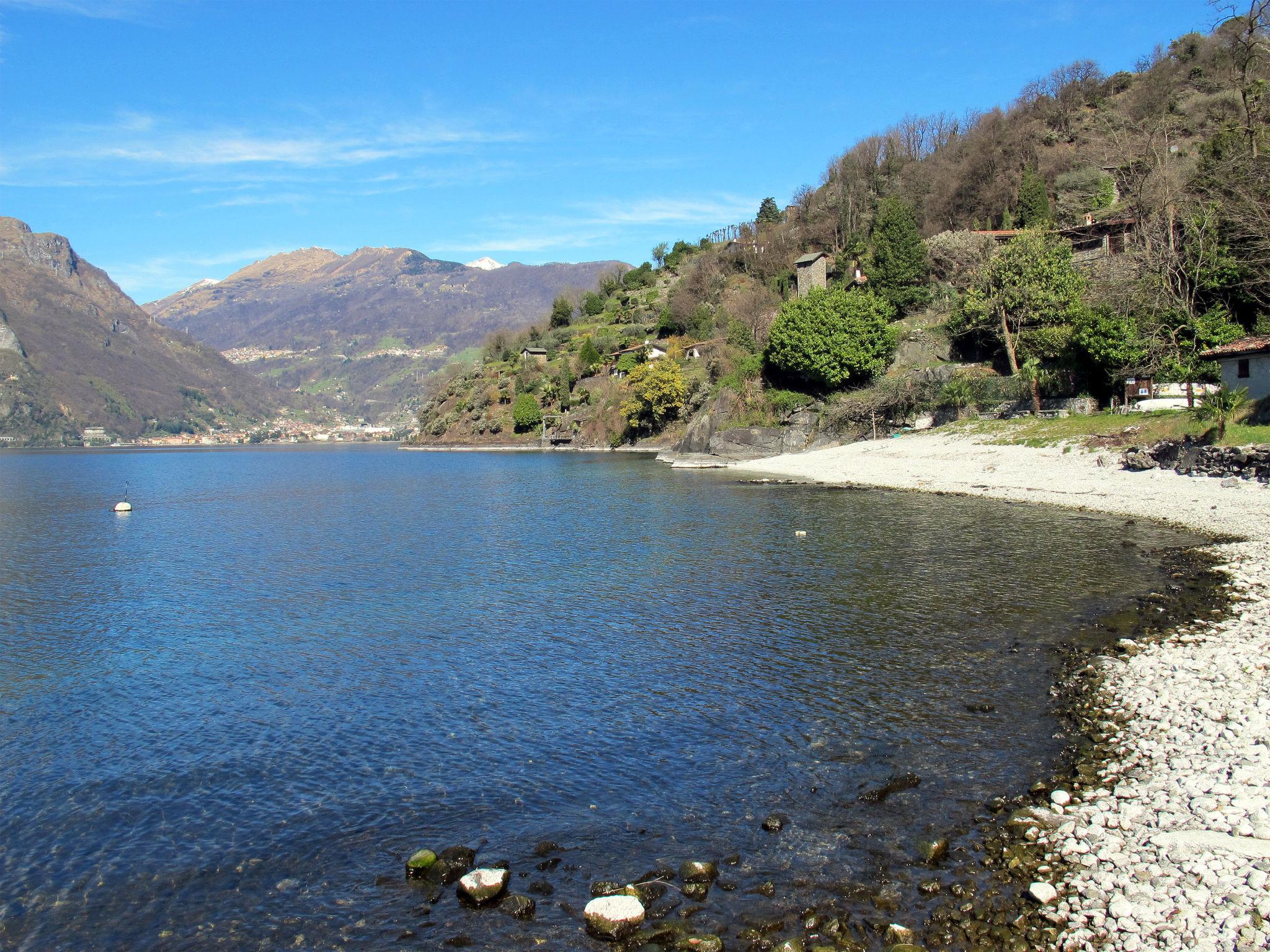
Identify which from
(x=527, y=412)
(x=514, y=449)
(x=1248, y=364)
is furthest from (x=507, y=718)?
(x=527, y=412)

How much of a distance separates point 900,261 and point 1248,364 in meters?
35.9

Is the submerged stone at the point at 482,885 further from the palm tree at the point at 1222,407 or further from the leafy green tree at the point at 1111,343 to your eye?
the leafy green tree at the point at 1111,343

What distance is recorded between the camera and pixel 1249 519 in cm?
2284

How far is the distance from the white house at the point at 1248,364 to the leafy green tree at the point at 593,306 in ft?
Result: 313

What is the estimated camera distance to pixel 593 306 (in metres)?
122

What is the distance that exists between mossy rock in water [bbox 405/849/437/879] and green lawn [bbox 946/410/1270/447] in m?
30.9

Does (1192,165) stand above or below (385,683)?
above

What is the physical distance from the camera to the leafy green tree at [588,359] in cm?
9775

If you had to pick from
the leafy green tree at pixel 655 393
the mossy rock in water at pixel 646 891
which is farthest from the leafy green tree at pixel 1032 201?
the mossy rock in water at pixel 646 891

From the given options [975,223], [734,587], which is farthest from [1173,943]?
[975,223]

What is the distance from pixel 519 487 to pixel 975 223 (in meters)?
52.1

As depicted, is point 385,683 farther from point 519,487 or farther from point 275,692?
point 519,487

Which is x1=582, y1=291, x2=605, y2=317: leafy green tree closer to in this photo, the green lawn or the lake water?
the green lawn

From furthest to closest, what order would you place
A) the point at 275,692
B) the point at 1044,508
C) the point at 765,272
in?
the point at 765,272
the point at 1044,508
the point at 275,692
